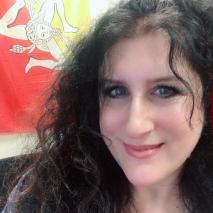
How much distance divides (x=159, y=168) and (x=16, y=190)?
1.37 ft

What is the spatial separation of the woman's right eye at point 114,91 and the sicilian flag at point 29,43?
71 cm

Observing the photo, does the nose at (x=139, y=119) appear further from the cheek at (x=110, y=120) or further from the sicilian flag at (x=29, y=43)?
the sicilian flag at (x=29, y=43)

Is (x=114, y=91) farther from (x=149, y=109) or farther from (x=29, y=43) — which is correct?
(x=29, y=43)

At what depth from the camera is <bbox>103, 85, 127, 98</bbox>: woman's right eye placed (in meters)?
0.82

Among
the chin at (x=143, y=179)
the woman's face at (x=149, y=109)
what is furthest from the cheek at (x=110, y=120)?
the chin at (x=143, y=179)

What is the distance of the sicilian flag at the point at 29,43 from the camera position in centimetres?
154

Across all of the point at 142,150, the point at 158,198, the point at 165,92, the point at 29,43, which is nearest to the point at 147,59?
the point at 165,92

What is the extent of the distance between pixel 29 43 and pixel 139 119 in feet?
3.26

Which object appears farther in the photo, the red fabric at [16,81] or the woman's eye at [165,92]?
the red fabric at [16,81]

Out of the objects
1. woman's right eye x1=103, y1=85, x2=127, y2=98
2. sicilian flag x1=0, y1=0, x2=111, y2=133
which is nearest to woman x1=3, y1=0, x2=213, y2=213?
woman's right eye x1=103, y1=85, x2=127, y2=98

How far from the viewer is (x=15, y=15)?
1535 mm

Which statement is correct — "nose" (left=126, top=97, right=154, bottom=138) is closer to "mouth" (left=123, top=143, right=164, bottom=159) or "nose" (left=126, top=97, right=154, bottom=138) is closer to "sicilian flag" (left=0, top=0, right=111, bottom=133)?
"mouth" (left=123, top=143, right=164, bottom=159)

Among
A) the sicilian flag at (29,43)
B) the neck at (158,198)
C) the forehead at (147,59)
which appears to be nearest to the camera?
the forehead at (147,59)

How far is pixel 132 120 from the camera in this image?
2.47 feet
